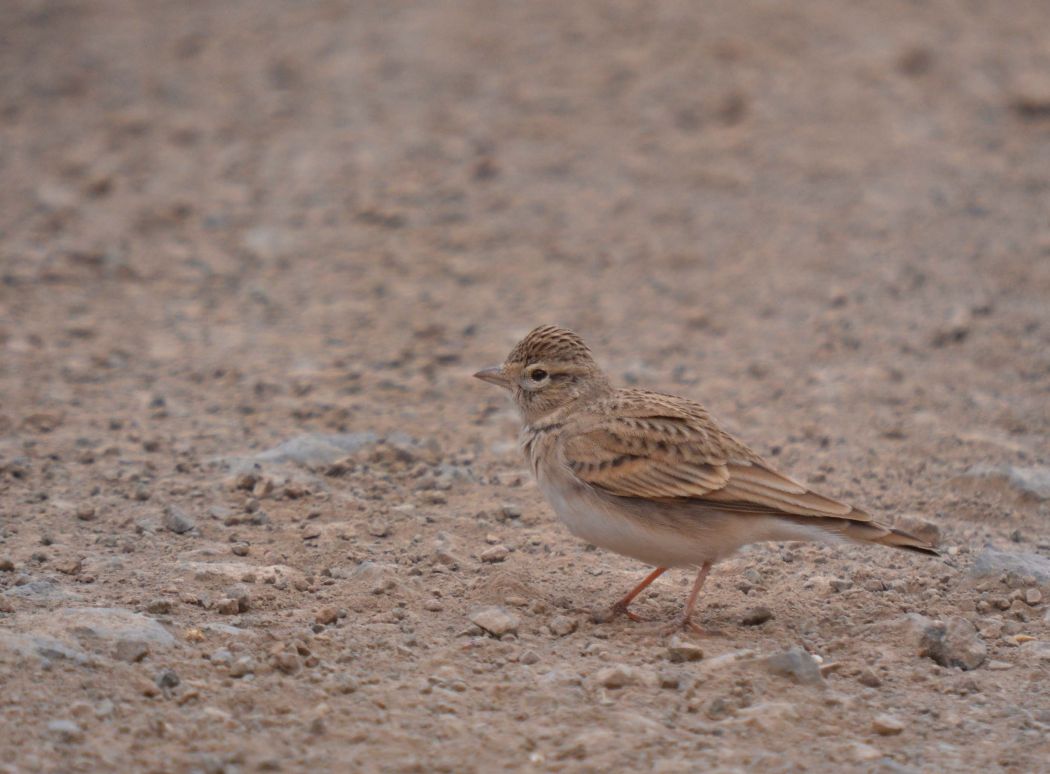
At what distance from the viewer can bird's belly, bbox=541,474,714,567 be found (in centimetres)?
607

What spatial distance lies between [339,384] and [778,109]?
6.18 metres

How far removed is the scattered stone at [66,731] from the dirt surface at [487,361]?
47 millimetres

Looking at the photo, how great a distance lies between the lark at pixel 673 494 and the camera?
19.7 ft

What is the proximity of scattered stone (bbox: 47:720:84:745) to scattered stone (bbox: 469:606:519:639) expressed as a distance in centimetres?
174

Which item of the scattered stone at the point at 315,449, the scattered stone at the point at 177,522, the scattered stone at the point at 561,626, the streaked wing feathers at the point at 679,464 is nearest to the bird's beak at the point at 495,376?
the streaked wing feathers at the point at 679,464

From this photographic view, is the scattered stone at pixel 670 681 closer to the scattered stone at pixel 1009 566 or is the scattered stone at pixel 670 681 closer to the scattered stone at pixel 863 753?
the scattered stone at pixel 863 753

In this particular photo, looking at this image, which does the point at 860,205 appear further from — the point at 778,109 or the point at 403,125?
the point at 403,125

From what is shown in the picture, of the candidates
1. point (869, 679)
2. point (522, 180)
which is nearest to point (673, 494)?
point (869, 679)

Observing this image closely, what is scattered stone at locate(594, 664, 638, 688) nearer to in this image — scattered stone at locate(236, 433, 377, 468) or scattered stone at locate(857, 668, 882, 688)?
scattered stone at locate(857, 668, 882, 688)

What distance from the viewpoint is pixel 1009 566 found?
665cm

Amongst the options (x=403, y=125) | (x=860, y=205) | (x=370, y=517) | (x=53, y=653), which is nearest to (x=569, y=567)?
(x=370, y=517)

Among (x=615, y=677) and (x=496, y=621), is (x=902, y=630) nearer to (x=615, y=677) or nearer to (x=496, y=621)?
(x=615, y=677)

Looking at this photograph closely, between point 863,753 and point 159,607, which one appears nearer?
point 863,753

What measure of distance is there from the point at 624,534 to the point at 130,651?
2084 mm
